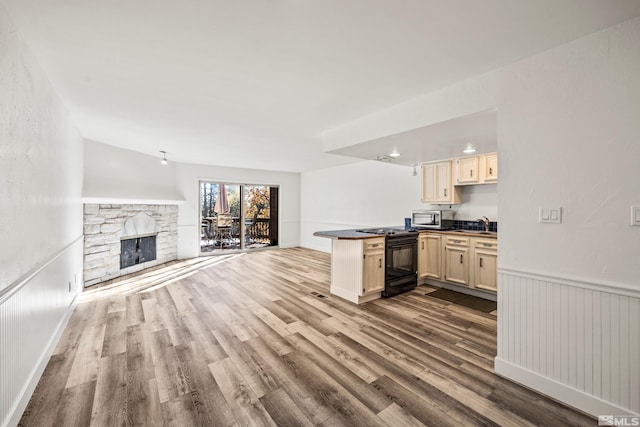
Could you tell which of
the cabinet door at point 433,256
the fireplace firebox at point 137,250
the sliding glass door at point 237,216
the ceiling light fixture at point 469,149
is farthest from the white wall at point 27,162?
the cabinet door at point 433,256

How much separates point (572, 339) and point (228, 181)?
23.8ft

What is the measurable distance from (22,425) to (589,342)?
11.9 feet

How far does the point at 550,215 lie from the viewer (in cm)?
195

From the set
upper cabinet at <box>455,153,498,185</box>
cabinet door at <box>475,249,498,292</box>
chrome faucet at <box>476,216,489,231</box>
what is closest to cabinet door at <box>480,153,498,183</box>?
upper cabinet at <box>455,153,498,185</box>

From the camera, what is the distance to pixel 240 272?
17.9ft

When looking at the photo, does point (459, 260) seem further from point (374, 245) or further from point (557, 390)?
point (557, 390)

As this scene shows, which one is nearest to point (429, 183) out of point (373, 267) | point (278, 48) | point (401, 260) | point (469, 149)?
point (469, 149)

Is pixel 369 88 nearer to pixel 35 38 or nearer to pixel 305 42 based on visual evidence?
pixel 305 42

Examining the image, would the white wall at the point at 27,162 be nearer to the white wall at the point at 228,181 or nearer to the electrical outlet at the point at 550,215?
the electrical outlet at the point at 550,215

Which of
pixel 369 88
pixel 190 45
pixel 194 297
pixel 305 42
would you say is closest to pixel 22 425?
pixel 194 297

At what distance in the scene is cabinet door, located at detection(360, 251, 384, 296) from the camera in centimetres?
375

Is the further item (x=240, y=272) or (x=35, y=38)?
(x=240, y=272)

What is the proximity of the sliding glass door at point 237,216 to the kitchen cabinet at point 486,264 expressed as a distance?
19.2 feet

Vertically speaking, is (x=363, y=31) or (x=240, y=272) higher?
(x=363, y=31)
